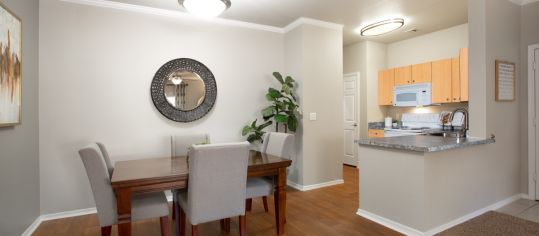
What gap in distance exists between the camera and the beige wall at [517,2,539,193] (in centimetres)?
313

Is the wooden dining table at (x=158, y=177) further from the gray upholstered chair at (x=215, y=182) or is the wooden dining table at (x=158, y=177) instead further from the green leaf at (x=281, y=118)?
the green leaf at (x=281, y=118)

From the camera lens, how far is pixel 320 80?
12.9 ft

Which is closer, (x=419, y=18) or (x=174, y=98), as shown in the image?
(x=174, y=98)

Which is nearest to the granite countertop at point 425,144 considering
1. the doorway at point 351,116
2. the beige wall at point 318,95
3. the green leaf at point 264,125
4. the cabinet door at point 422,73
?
the beige wall at point 318,95

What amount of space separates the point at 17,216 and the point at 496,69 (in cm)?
478

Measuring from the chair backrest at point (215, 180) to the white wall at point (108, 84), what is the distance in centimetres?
163

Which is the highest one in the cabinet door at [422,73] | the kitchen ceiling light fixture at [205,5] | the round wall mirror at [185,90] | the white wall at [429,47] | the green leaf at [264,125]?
the white wall at [429,47]

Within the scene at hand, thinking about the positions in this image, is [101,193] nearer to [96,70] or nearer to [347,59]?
[96,70]

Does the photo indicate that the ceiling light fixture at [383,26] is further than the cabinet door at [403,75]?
No

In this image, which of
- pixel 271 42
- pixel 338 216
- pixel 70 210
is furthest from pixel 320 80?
pixel 70 210

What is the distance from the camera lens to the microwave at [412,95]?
4301mm

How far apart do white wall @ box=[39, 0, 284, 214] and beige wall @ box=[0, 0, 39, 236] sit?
0.13 metres

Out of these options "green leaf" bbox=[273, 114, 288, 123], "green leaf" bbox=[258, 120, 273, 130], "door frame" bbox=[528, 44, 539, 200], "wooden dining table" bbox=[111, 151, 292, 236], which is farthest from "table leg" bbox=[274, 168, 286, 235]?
"door frame" bbox=[528, 44, 539, 200]

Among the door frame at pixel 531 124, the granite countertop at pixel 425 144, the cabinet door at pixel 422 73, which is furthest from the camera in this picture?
the cabinet door at pixel 422 73
